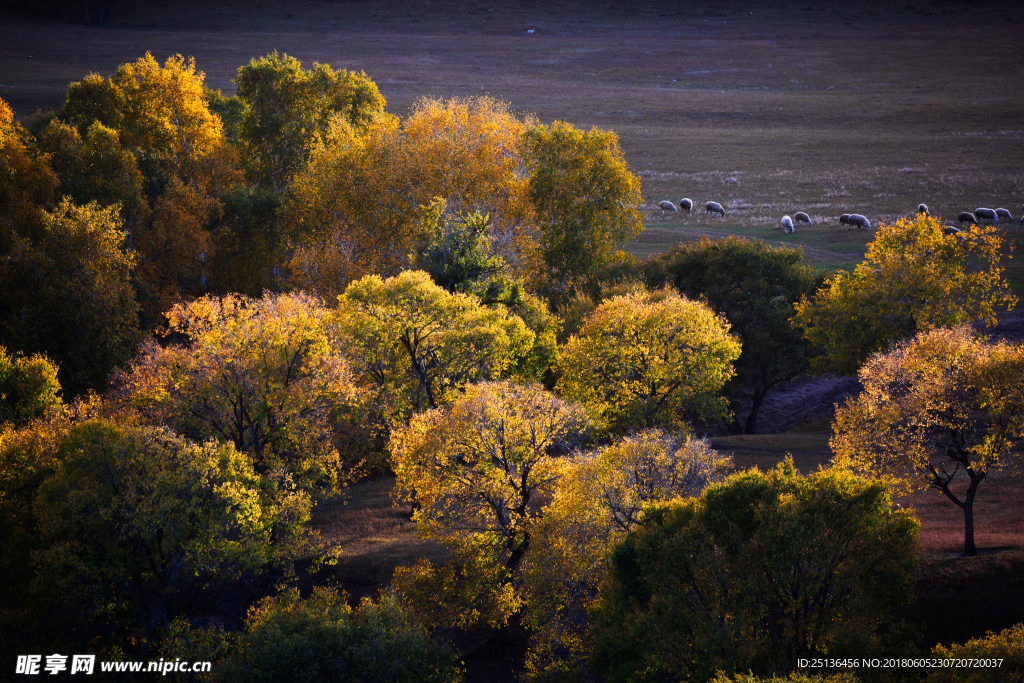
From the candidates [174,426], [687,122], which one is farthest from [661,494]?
[687,122]

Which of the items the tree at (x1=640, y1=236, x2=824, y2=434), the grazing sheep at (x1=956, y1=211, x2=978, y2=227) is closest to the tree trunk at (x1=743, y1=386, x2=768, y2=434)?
the tree at (x1=640, y1=236, x2=824, y2=434)

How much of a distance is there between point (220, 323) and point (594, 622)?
23.8 meters

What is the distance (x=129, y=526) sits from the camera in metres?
30.7

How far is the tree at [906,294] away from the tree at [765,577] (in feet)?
85.6

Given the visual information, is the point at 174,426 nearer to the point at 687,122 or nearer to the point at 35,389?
the point at 35,389

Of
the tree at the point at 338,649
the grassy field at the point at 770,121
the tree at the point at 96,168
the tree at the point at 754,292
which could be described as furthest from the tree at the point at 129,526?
the grassy field at the point at 770,121

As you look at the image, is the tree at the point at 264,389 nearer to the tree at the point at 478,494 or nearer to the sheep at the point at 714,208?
the tree at the point at 478,494

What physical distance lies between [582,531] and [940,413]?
15.5 m

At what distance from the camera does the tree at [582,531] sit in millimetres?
29547

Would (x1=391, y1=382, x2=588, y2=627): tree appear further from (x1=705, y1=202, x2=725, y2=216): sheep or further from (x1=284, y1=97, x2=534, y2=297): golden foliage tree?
(x1=705, y1=202, x2=725, y2=216): sheep

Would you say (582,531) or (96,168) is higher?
(96,168)

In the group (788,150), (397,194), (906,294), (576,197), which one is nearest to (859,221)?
(906,294)

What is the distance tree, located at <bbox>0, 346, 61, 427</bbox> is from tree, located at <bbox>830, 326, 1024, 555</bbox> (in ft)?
133

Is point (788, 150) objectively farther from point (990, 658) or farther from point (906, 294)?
point (990, 658)
